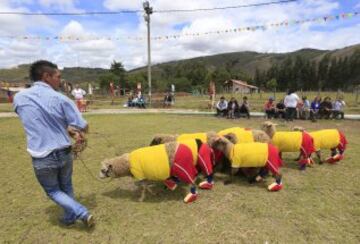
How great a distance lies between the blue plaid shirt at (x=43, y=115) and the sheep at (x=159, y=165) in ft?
5.16

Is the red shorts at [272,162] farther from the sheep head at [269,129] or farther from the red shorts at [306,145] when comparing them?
the sheep head at [269,129]

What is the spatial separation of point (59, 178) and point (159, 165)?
1.59 m

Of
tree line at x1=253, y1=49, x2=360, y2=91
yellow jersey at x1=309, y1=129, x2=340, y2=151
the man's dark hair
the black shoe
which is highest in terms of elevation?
tree line at x1=253, y1=49, x2=360, y2=91

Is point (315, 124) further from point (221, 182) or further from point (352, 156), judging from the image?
point (221, 182)

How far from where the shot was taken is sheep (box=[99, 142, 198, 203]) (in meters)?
5.32

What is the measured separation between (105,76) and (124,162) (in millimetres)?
76647

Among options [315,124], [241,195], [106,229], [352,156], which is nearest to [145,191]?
[106,229]

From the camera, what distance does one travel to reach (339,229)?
15.0 feet

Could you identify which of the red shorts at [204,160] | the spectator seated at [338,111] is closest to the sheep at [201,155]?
the red shorts at [204,160]

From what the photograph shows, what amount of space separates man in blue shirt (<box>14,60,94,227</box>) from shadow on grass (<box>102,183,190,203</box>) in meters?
1.70

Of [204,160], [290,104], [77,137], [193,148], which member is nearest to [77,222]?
[77,137]

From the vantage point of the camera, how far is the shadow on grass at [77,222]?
4721 mm

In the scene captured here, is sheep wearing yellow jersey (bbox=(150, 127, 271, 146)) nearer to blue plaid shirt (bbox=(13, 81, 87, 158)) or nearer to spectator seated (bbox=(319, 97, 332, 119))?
blue plaid shirt (bbox=(13, 81, 87, 158))

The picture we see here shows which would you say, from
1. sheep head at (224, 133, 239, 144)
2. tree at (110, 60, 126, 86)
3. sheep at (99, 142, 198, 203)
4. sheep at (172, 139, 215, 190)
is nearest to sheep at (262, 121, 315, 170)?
sheep head at (224, 133, 239, 144)
